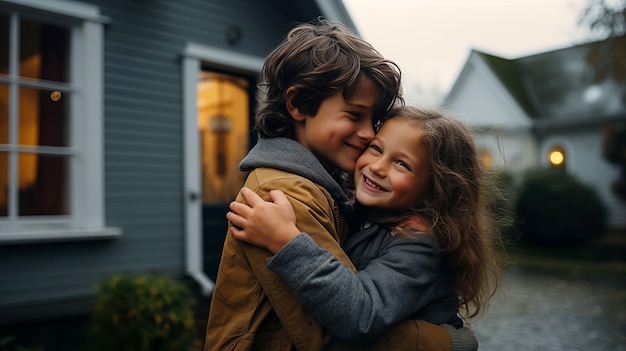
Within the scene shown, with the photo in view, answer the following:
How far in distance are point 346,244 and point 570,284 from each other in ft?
31.7

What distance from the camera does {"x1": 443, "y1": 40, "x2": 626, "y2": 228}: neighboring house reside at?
19.6m

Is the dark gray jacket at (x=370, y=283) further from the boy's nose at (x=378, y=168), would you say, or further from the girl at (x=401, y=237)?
the boy's nose at (x=378, y=168)

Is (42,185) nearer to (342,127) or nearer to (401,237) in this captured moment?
(342,127)

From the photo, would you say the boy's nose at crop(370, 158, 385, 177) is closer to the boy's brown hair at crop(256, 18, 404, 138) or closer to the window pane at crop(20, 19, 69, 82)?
the boy's brown hair at crop(256, 18, 404, 138)

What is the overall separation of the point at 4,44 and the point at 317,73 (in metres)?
4.13

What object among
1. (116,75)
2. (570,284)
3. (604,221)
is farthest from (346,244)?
(604,221)

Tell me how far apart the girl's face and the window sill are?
3.85 meters

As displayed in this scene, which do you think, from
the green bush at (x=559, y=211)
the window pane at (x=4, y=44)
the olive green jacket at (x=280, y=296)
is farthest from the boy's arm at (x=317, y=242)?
the green bush at (x=559, y=211)

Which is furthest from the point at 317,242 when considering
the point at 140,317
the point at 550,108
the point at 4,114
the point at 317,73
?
the point at 550,108

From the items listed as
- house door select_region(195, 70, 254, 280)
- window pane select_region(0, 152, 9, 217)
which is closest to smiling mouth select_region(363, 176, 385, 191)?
window pane select_region(0, 152, 9, 217)

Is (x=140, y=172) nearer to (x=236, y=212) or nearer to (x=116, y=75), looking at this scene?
(x=116, y=75)

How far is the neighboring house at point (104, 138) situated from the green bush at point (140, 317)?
2.33 feet

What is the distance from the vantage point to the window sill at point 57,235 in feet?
14.8

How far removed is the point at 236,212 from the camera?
1.50 m
